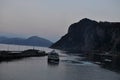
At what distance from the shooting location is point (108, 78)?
5012cm

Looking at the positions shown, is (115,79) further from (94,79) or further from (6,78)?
(6,78)

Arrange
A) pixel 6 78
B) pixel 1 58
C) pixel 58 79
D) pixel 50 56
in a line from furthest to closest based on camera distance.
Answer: pixel 50 56 < pixel 1 58 < pixel 58 79 < pixel 6 78

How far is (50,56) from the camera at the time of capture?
3543 inches

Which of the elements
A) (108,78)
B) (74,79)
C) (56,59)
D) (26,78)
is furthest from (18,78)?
(56,59)

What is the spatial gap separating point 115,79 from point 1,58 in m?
42.8

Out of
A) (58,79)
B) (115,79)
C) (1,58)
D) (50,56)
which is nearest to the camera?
(58,79)

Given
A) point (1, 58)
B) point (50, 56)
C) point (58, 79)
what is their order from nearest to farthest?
1. point (58, 79)
2. point (1, 58)
3. point (50, 56)

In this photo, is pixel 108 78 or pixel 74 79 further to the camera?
pixel 108 78

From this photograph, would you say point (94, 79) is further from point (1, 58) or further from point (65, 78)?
point (1, 58)

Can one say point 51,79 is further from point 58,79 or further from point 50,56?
point 50,56

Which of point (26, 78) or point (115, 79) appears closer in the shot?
point (26, 78)

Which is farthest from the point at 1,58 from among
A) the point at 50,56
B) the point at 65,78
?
the point at 65,78

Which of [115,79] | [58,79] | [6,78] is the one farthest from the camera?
[115,79]

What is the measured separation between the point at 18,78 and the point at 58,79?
626 centimetres
